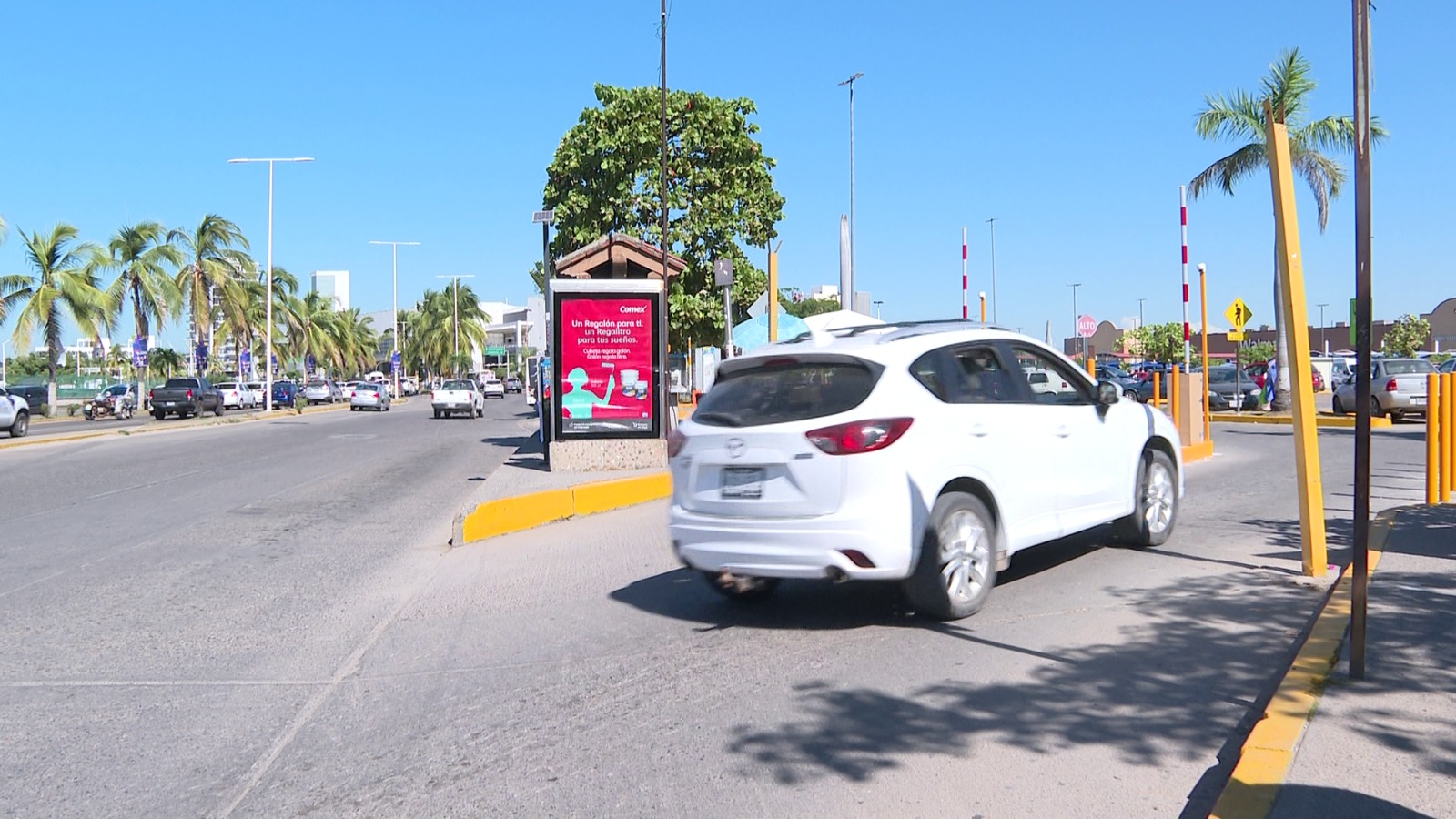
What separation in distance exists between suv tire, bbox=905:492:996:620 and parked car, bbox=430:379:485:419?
38.3 metres

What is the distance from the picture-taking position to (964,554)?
675 cm

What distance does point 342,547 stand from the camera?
11.1 meters

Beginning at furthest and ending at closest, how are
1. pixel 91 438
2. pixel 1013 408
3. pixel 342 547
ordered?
1. pixel 91 438
2. pixel 342 547
3. pixel 1013 408

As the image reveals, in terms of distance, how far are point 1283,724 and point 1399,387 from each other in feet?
78.2

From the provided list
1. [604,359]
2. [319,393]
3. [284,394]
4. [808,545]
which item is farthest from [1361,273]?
[319,393]

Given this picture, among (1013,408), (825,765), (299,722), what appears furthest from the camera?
(1013,408)

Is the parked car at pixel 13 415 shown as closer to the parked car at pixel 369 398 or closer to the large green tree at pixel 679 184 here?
the large green tree at pixel 679 184

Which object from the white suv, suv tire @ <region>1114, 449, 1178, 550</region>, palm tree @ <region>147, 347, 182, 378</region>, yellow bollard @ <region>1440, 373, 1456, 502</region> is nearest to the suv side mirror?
the white suv

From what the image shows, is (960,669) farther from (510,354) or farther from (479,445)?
(510,354)

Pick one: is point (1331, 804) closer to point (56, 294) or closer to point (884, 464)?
point (884, 464)

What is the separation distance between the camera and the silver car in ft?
81.9

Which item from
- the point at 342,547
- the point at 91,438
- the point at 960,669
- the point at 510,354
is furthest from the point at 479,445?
the point at 510,354

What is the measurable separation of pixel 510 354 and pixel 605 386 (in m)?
125

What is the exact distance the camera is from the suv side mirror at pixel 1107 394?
8.15 m
